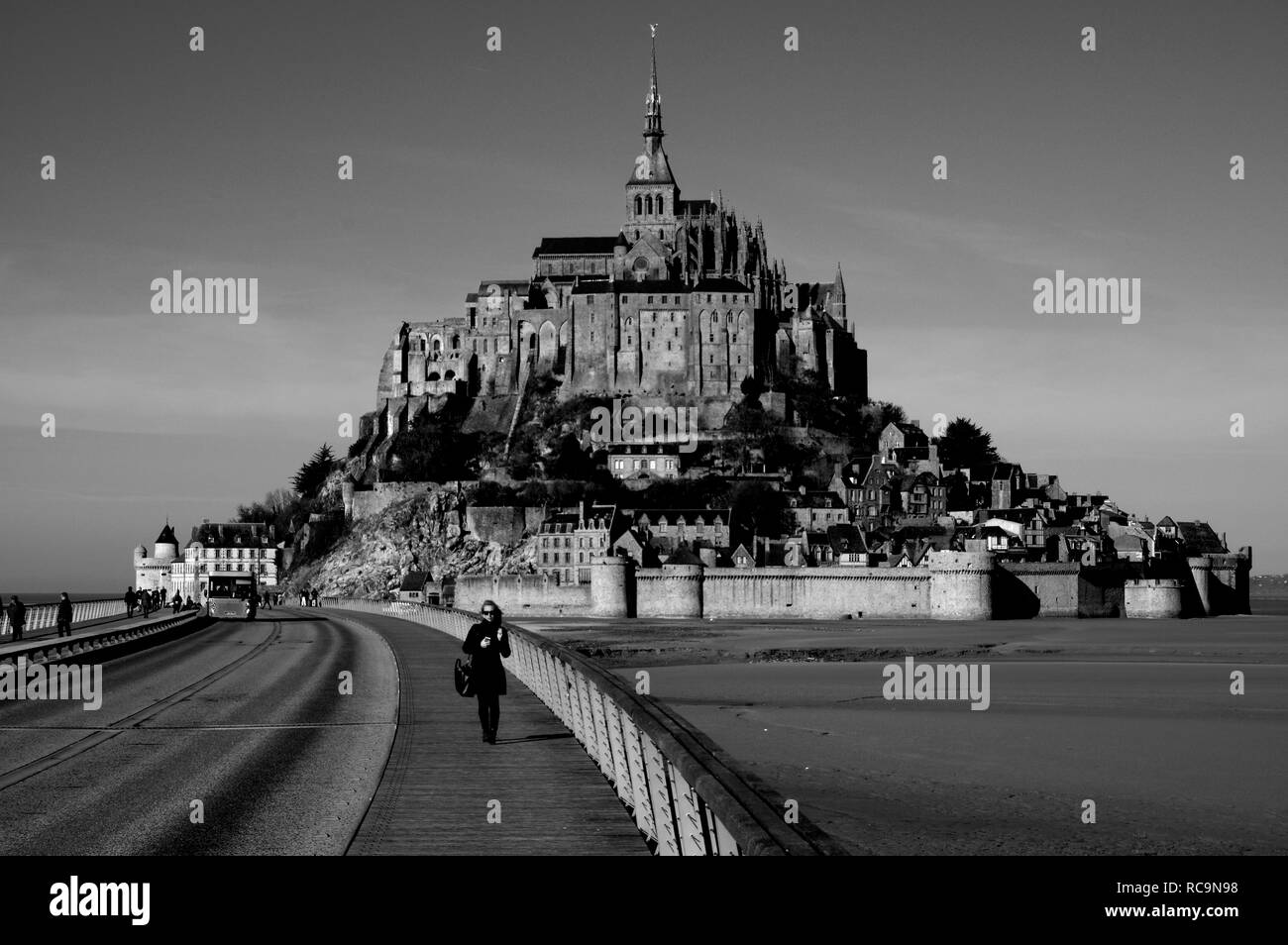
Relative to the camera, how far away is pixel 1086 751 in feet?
87.7

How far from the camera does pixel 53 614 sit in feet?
188

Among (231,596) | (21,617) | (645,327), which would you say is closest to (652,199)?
(645,327)

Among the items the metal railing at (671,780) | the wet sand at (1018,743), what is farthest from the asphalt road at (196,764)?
the wet sand at (1018,743)

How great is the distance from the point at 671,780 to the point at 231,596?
7075 cm

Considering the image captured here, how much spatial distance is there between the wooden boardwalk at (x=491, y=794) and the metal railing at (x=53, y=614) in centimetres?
3205

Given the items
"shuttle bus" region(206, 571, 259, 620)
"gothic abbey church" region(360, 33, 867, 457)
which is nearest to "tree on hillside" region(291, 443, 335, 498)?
"gothic abbey church" region(360, 33, 867, 457)

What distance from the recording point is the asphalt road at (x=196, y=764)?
11883 mm

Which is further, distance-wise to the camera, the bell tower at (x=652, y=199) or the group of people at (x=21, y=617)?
the bell tower at (x=652, y=199)

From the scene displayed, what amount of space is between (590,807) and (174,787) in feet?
13.5

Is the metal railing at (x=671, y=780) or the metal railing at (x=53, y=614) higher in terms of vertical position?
the metal railing at (x=671, y=780)

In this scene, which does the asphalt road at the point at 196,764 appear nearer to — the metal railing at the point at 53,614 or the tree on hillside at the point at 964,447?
the metal railing at the point at 53,614

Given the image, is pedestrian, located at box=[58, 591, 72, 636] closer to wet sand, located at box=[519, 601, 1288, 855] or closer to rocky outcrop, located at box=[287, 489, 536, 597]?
wet sand, located at box=[519, 601, 1288, 855]

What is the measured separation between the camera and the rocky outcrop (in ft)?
438

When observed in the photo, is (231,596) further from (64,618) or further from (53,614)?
(64,618)
